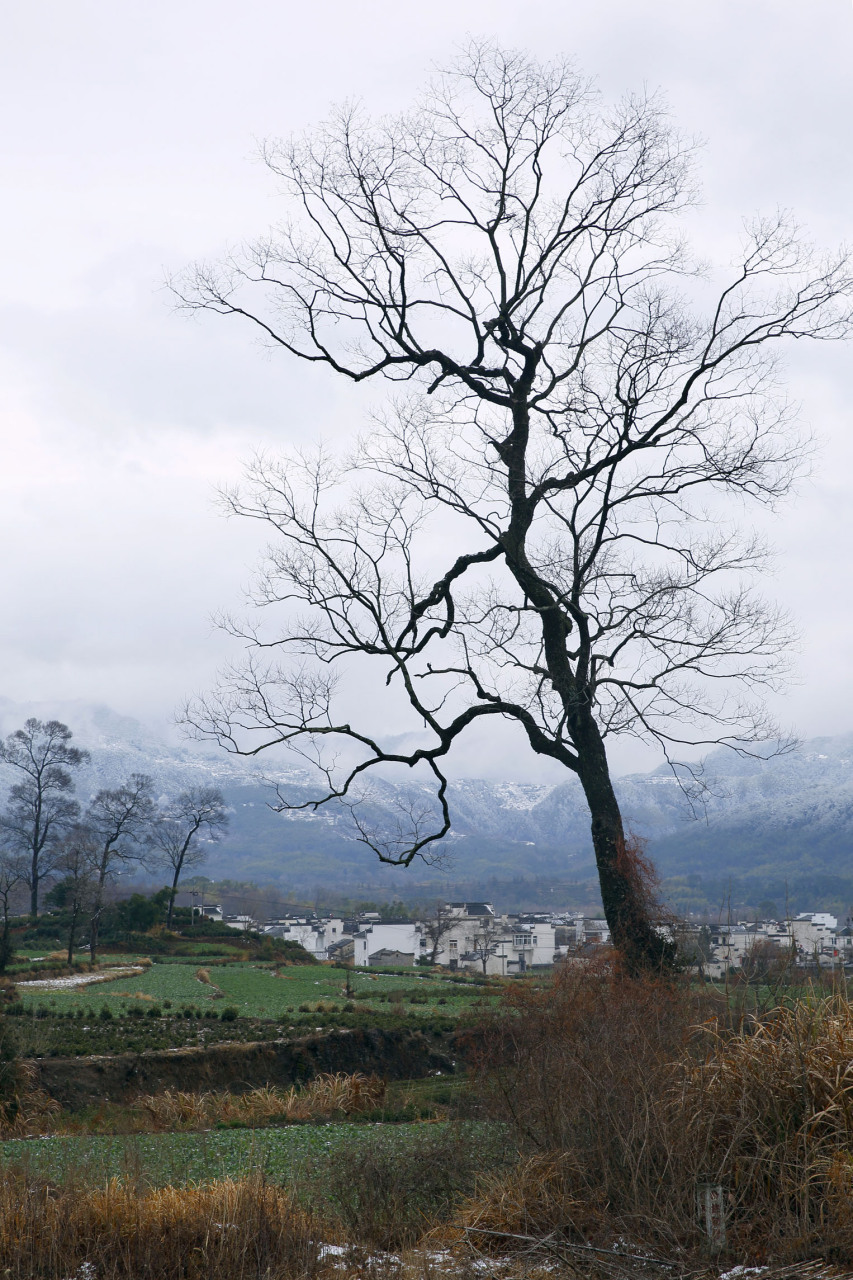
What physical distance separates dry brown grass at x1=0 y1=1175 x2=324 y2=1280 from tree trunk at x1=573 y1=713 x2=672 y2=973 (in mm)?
8987

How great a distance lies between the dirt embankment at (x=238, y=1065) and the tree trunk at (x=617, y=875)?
607cm

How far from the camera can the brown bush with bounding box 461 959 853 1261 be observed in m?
6.54

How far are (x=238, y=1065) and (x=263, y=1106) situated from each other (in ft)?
19.8

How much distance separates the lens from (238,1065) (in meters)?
20.3

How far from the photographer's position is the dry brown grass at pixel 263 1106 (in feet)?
45.6

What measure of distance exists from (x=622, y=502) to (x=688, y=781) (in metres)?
5.65

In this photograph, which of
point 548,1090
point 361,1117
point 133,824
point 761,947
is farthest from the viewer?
point 133,824

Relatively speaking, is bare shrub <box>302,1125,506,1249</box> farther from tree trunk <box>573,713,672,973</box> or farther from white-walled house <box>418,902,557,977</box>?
white-walled house <box>418,902,557,977</box>

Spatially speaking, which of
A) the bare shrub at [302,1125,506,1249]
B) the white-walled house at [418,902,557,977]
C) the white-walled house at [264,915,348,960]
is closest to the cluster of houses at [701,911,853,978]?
the bare shrub at [302,1125,506,1249]

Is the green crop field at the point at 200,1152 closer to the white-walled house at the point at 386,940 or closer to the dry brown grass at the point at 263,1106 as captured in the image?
the dry brown grass at the point at 263,1106

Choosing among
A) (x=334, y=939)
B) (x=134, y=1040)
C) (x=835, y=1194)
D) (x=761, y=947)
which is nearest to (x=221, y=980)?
(x=134, y=1040)

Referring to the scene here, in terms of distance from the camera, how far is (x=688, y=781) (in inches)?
790

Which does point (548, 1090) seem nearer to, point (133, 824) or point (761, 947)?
point (761, 947)

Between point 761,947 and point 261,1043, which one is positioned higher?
point 761,947
